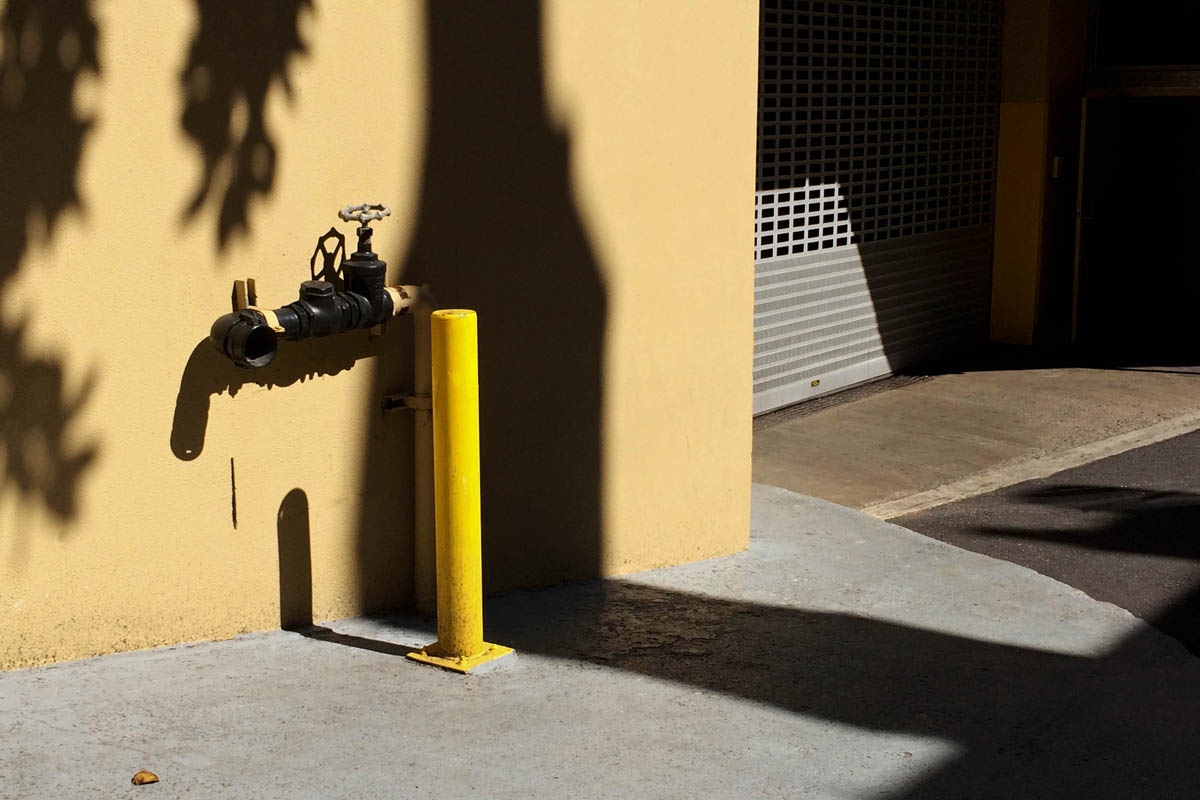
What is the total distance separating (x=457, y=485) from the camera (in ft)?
15.5

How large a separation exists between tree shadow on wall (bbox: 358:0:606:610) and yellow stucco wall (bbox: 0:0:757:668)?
0.5 inches

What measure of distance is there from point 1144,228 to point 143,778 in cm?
1345

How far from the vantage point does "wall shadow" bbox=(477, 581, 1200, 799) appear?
4.34 metres

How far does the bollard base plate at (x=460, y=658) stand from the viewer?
4.89 metres

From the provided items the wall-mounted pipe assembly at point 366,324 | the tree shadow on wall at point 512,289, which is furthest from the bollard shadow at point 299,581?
the wall-mounted pipe assembly at point 366,324

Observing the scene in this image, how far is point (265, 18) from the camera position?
15.6 feet

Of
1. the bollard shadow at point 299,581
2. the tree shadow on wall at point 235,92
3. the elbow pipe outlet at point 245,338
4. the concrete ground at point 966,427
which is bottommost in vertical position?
the concrete ground at point 966,427

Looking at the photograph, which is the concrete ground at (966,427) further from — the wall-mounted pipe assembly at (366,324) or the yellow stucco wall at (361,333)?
the wall-mounted pipe assembly at (366,324)

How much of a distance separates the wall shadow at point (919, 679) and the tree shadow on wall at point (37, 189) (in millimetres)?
1733

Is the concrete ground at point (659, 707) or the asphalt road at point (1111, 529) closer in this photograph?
the concrete ground at point (659, 707)

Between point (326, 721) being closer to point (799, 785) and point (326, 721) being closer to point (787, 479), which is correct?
point (799, 785)

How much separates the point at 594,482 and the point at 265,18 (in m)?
2.34

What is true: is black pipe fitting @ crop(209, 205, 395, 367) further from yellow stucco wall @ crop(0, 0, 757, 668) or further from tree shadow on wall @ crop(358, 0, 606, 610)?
tree shadow on wall @ crop(358, 0, 606, 610)

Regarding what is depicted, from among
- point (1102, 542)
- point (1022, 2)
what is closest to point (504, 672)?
point (1102, 542)
